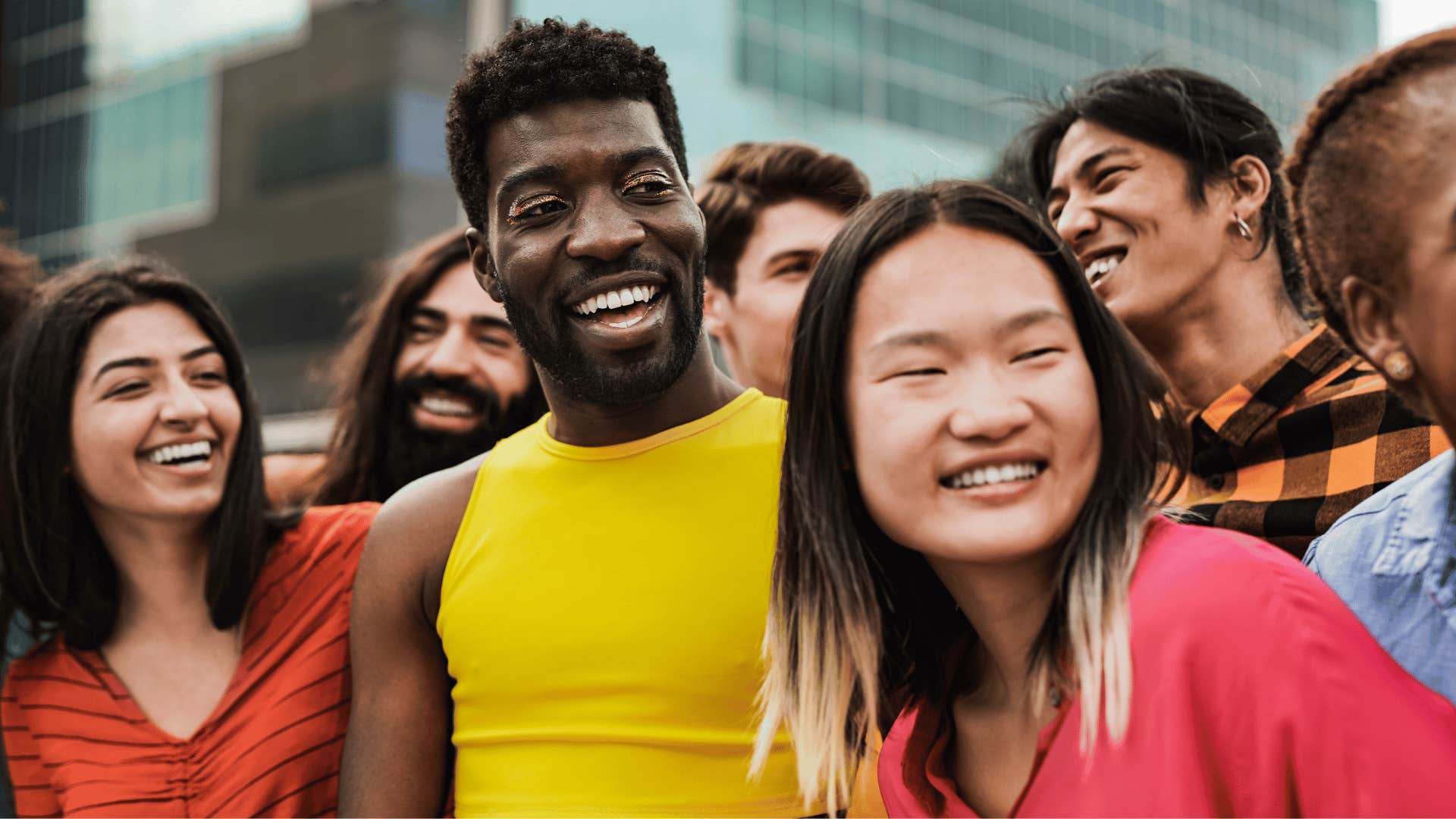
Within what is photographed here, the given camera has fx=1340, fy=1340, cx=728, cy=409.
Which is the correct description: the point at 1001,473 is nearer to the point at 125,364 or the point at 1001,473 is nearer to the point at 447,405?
the point at 125,364

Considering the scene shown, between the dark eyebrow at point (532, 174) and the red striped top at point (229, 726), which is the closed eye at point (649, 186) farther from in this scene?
the red striped top at point (229, 726)

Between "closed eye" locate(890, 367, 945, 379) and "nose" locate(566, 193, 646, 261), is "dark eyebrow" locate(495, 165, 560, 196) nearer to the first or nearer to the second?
"nose" locate(566, 193, 646, 261)

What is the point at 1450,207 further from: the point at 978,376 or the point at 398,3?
the point at 398,3

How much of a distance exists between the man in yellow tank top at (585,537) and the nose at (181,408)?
834mm

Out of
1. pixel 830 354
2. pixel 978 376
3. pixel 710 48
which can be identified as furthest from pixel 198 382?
pixel 710 48

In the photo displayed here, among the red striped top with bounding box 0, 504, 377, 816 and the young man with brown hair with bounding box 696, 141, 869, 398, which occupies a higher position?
the young man with brown hair with bounding box 696, 141, 869, 398

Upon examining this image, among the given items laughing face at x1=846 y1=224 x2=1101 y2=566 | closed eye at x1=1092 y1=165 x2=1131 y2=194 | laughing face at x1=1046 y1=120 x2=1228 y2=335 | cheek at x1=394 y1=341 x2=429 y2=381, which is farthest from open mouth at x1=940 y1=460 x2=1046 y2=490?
cheek at x1=394 y1=341 x2=429 y2=381

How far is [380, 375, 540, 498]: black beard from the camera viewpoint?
13.3 feet

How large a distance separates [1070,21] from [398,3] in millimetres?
14755

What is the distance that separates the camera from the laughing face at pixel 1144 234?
3254mm

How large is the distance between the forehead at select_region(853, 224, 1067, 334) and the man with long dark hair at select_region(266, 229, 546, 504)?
230 centimetres

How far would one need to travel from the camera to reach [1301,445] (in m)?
2.90

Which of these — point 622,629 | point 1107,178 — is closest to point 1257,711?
point 622,629

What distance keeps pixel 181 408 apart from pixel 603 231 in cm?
139
